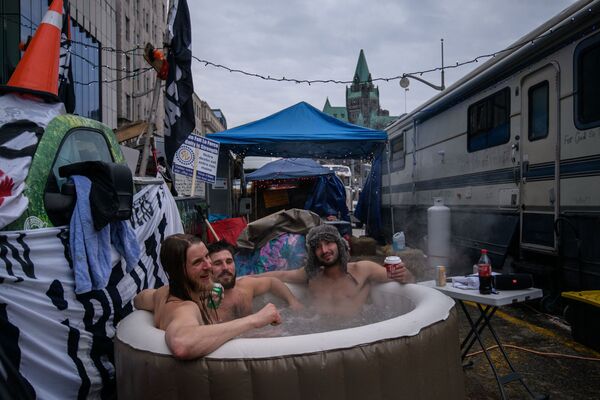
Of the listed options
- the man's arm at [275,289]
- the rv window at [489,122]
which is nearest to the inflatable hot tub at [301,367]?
the man's arm at [275,289]

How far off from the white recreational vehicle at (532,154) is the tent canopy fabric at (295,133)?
1.67 m

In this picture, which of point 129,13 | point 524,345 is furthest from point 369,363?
point 129,13

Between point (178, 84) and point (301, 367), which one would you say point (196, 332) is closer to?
point (301, 367)

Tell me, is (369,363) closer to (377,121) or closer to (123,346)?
(123,346)

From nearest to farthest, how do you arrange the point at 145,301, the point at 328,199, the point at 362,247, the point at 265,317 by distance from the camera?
the point at 265,317, the point at 145,301, the point at 362,247, the point at 328,199

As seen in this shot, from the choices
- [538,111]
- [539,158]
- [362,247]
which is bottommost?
[362,247]

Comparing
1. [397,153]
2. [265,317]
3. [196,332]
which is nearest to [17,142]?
[196,332]

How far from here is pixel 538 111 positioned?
527 cm

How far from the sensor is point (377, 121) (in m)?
66.1

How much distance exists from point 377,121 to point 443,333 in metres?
66.1

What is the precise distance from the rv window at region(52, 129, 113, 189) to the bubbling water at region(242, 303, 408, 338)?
6.41 feet

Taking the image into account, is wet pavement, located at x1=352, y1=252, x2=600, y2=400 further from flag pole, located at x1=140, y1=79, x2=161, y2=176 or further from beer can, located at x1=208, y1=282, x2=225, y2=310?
flag pole, located at x1=140, y1=79, x2=161, y2=176

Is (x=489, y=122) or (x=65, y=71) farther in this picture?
(x=489, y=122)

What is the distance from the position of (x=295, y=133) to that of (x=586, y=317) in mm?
6222
